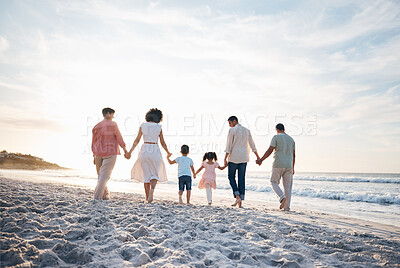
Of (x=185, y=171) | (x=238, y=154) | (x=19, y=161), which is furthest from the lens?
(x=19, y=161)

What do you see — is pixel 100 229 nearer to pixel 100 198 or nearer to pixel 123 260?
pixel 123 260

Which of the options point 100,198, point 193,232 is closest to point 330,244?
point 193,232

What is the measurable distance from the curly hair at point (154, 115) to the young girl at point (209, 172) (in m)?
2.24

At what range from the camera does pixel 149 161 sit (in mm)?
6066

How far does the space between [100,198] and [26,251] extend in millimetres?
4015

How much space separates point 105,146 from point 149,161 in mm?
1156

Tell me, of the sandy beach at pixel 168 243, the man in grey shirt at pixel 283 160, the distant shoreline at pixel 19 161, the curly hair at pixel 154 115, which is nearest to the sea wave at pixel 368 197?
the man in grey shirt at pixel 283 160

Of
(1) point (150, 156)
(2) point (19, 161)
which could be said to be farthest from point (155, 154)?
(2) point (19, 161)

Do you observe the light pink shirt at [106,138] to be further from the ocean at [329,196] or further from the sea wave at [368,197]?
the sea wave at [368,197]

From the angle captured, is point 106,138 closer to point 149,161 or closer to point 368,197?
point 149,161

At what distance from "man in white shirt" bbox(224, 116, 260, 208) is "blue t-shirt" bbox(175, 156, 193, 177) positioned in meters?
1.08

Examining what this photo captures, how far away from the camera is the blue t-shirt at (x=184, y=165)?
23.0 feet

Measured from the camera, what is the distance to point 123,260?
7.29 feet

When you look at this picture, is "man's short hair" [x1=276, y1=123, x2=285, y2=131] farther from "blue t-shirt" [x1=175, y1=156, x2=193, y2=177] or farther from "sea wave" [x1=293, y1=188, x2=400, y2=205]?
"sea wave" [x1=293, y1=188, x2=400, y2=205]
